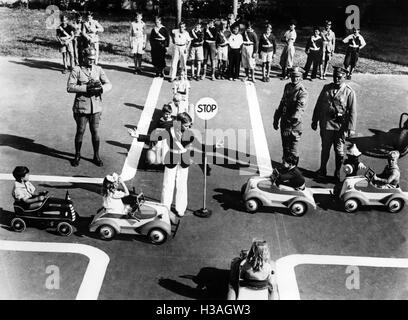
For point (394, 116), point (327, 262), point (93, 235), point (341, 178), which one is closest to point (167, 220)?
point (93, 235)

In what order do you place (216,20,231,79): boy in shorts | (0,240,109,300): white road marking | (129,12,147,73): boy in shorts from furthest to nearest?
(129,12,147,73): boy in shorts < (216,20,231,79): boy in shorts < (0,240,109,300): white road marking

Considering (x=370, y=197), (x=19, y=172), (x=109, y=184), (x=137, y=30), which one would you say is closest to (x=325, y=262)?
(x=370, y=197)

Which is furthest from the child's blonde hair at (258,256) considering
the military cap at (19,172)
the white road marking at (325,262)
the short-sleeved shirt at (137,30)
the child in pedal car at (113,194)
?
the short-sleeved shirt at (137,30)

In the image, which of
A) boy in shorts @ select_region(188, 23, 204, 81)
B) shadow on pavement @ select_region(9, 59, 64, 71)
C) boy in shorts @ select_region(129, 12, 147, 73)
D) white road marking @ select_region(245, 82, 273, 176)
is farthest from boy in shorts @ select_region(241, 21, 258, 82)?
shadow on pavement @ select_region(9, 59, 64, 71)

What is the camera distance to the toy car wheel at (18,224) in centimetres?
965

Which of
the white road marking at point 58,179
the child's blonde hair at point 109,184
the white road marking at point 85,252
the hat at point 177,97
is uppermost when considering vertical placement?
the hat at point 177,97

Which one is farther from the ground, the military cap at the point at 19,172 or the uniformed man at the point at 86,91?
the uniformed man at the point at 86,91

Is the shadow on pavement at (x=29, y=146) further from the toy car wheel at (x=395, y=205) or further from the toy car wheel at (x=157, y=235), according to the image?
the toy car wheel at (x=395, y=205)

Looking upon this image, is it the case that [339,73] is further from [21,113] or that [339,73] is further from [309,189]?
[21,113]

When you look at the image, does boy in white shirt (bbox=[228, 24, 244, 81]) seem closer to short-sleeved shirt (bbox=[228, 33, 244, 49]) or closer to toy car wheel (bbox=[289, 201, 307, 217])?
short-sleeved shirt (bbox=[228, 33, 244, 49])

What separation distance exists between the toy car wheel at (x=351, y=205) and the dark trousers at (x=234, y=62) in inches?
308

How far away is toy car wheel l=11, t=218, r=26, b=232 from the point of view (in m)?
9.65

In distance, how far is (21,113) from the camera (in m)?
14.7
